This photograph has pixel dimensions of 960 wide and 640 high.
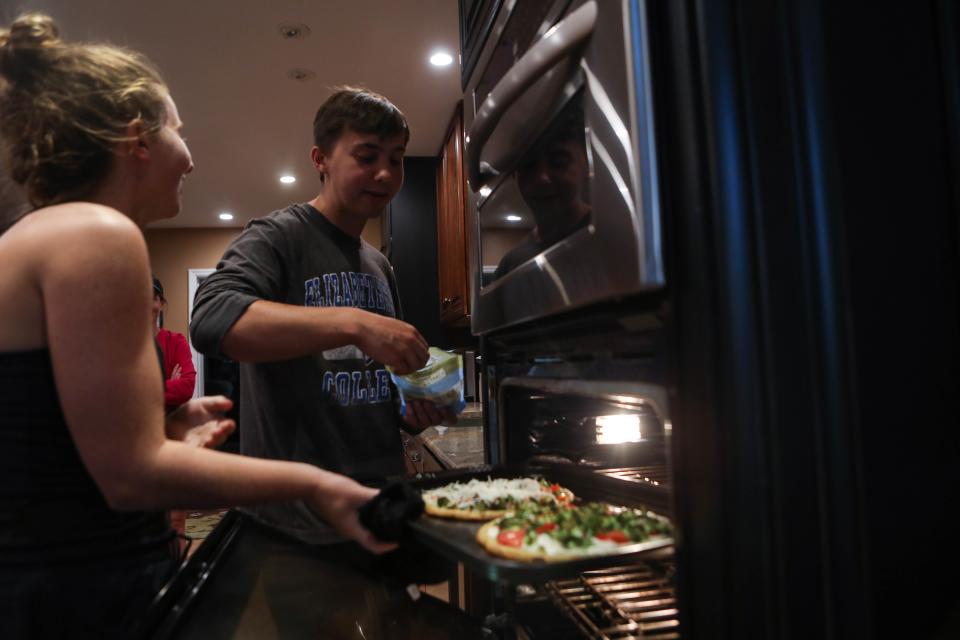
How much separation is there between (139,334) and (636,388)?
56 centimetres

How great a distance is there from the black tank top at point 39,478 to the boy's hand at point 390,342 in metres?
0.44

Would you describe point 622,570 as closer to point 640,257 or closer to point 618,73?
point 640,257

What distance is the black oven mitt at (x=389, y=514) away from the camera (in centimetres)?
63

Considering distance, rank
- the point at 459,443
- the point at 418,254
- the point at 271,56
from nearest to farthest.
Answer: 1. the point at 459,443
2. the point at 271,56
3. the point at 418,254

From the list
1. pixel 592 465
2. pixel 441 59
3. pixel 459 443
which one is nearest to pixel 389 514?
pixel 592 465

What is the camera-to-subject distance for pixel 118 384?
666mm

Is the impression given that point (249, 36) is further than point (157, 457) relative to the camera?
Yes

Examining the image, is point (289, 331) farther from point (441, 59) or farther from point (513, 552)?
point (441, 59)

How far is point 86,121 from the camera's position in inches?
31.1

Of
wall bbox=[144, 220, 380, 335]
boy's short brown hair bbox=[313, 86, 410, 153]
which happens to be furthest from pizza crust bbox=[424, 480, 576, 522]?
wall bbox=[144, 220, 380, 335]

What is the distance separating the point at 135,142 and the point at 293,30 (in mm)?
2437

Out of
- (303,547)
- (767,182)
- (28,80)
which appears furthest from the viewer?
(303,547)

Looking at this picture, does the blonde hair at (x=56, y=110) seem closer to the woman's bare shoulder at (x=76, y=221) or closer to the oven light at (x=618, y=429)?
the woman's bare shoulder at (x=76, y=221)

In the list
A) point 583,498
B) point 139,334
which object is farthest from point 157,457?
point 583,498
